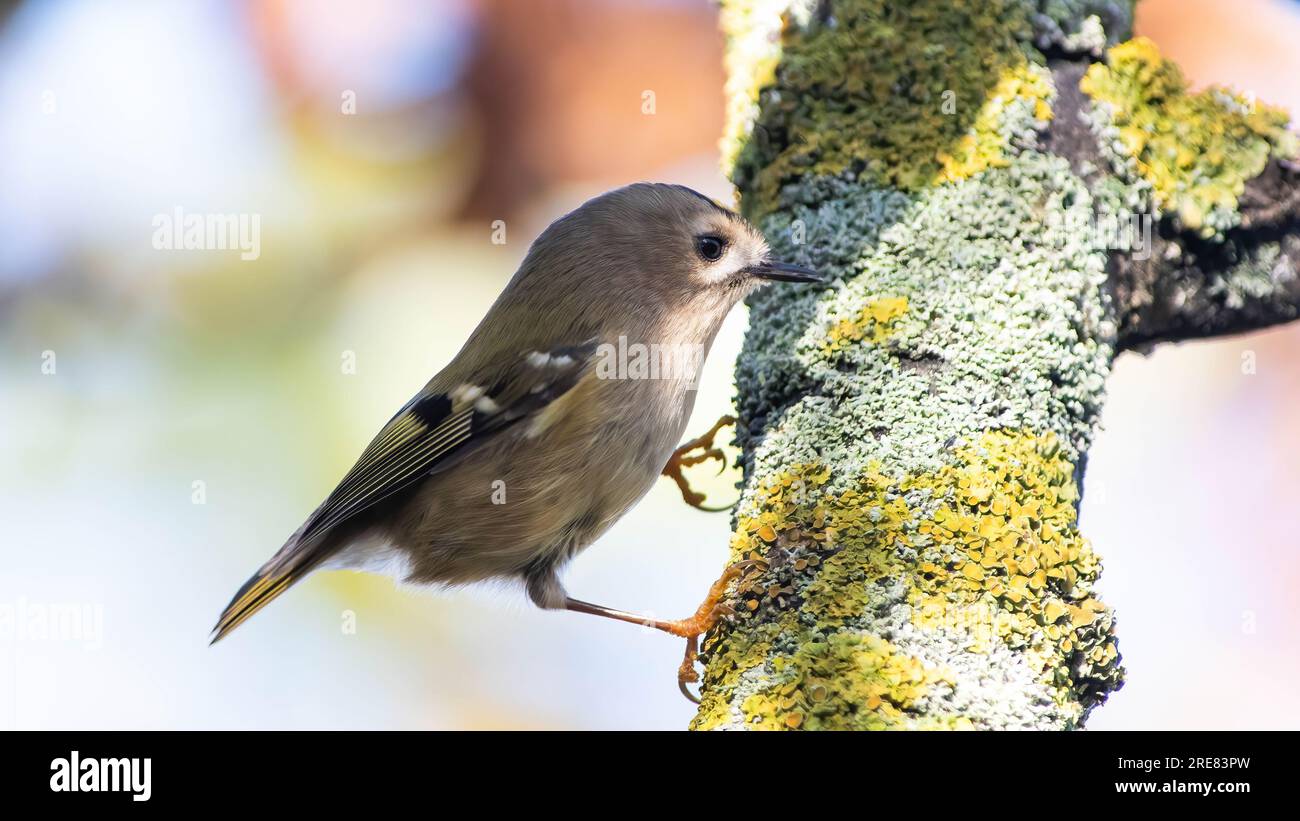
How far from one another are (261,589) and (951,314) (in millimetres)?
1618

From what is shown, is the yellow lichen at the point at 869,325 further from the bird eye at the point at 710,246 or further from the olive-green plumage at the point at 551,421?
the bird eye at the point at 710,246

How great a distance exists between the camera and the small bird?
239 centimetres

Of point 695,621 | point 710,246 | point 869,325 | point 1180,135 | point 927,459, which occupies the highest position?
point 1180,135

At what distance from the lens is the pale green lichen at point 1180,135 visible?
2129 mm

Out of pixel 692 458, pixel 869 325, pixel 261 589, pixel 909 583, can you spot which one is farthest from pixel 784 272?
pixel 261 589

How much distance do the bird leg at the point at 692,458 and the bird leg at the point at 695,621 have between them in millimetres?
462

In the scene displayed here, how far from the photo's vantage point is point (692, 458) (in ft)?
8.77

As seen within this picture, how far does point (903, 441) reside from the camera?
1808 millimetres

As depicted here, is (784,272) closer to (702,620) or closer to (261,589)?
(702,620)

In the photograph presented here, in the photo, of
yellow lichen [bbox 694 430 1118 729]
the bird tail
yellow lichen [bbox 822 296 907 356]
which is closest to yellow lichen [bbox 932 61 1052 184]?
yellow lichen [bbox 822 296 907 356]

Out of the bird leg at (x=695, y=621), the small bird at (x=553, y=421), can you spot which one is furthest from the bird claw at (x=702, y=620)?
the small bird at (x=553, y=421)

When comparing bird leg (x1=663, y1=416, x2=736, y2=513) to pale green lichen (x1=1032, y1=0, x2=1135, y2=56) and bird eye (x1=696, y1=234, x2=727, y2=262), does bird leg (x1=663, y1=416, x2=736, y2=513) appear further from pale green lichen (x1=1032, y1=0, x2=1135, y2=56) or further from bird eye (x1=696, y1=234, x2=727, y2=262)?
pale green lichen (x1=1032, y1=0, x2=1135, y2=56)

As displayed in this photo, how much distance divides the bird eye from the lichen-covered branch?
0.35 ft
